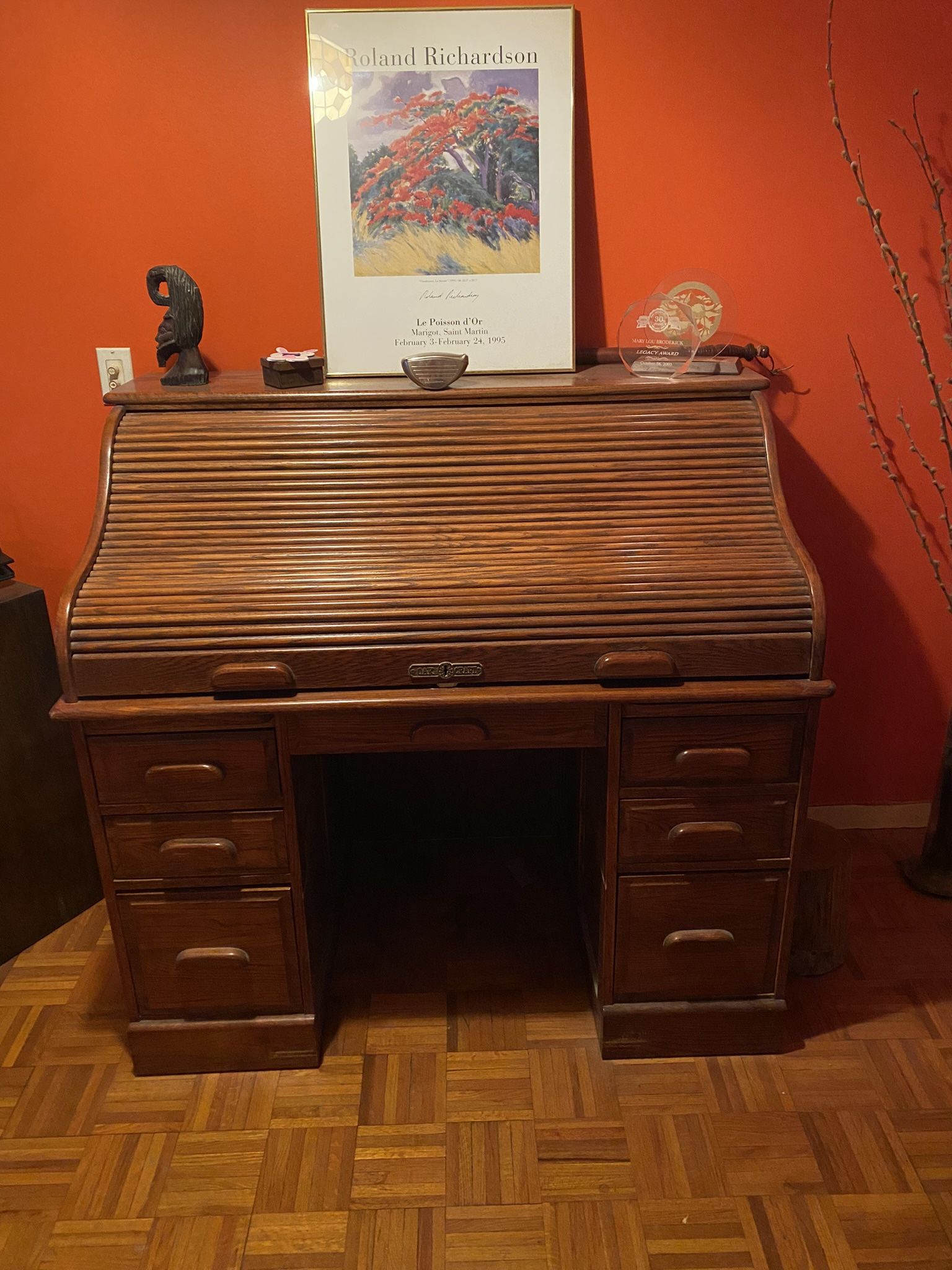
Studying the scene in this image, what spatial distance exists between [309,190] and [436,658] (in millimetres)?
1122

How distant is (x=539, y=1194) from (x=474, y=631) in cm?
98

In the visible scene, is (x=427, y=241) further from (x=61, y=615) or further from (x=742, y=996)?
(x=742, y=996)

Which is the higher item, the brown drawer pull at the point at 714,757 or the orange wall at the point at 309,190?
the orange wall at the point at 309,190

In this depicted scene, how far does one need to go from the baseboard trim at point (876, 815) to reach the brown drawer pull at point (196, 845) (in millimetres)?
1665

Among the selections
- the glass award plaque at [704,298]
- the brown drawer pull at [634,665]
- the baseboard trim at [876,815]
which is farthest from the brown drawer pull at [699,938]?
the glass award plaque at [704,298]

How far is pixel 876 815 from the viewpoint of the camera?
108 inches

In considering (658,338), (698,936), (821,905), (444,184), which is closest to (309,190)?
(444,184)

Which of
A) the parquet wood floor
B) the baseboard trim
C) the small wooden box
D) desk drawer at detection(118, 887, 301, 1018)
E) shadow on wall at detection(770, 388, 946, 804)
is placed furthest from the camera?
the baseboard trim

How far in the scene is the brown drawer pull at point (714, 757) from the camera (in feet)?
5.82

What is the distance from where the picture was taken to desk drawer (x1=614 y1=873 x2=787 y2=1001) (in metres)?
A: 1.88

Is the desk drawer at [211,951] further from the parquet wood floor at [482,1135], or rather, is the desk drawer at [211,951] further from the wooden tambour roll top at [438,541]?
the wooden tambour roll top at [438,541]

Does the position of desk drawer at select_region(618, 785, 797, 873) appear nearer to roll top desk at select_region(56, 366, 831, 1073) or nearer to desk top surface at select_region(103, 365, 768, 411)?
roll top desk at select_region(56, 366, 831, 1073)

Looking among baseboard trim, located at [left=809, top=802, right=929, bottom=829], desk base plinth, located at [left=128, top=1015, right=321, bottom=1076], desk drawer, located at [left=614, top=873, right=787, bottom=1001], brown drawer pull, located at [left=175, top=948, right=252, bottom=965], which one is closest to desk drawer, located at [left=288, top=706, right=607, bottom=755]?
desk drawer, located at [left=614, top=873, right=787, bottom=1001]

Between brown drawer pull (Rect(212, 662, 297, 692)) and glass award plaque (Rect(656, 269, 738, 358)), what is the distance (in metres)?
1.17
